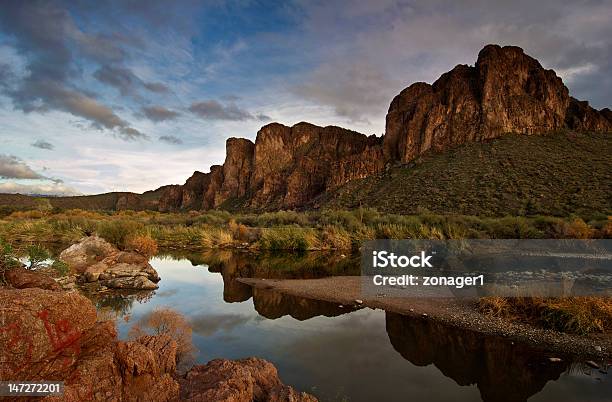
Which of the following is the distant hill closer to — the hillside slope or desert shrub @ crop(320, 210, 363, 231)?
the hillside slope

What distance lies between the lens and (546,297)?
961 cm

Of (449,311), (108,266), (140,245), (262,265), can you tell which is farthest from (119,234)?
(449,311)

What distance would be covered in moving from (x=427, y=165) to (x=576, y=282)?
164 feet

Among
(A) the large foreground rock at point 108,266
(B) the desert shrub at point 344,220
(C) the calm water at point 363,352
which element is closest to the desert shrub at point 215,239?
(B) the desert shrub at point 344,220

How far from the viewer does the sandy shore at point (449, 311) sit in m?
7.64

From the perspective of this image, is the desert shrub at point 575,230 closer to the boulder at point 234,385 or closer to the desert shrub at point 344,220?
the desert shrub at point 344,220

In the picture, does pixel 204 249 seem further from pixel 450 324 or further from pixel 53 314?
pixel 53 314

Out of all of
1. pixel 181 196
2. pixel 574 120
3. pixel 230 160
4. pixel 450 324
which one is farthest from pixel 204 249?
pixel 181 196

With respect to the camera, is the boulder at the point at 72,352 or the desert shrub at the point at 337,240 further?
the desert shrub at the point at 337,240

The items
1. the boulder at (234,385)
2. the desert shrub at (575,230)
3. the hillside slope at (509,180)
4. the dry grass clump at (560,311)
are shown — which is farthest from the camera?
the hillside slope at (509,180)

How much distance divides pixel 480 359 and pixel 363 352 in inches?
91.3

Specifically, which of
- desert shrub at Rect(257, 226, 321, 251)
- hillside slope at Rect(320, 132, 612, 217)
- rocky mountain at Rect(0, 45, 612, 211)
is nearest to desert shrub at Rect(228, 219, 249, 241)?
desert shrub at Rect(257, 226, 321, 251)

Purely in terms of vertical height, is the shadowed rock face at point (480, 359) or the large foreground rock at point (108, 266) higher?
the large foreground rock at point (108, 266)

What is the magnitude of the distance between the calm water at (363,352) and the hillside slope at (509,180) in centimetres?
3086
